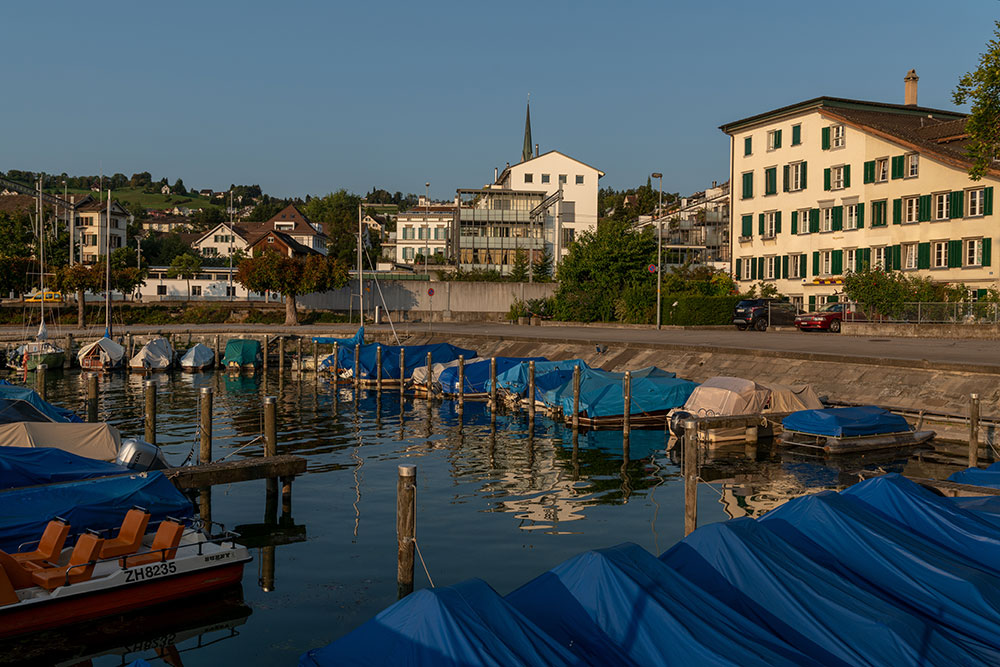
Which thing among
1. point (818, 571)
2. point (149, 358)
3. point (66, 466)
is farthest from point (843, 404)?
point (149, 358)

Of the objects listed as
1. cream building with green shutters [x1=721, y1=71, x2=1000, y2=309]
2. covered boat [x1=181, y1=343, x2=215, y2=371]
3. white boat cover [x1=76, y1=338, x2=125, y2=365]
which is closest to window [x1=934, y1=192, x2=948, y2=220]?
cream building with green shutters [x1=721, y1=71, x2=1000, y2=309]

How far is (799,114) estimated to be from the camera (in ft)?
222

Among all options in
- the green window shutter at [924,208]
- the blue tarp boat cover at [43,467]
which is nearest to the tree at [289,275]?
the green window shutter at [924,208]

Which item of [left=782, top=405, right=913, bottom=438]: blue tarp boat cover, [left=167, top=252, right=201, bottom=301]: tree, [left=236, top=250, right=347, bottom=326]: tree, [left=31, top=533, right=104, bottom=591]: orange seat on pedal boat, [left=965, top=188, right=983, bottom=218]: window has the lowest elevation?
[left=31, top=533, right=104, bottom=591]: orange seat on pedal boat

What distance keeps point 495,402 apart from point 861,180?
131 ft

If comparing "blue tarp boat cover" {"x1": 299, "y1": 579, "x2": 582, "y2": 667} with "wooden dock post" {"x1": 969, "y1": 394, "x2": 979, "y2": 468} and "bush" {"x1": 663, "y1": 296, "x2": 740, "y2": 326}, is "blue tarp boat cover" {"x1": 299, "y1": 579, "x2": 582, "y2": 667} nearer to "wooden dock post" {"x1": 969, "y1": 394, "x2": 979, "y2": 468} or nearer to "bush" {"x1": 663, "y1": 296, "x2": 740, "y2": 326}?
"wooden dock post" {"x1": 969, "y1": 394, "x2": 979, "y2": 468}

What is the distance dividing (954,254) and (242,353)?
50773 mm

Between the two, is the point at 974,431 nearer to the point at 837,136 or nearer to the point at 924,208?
the point at 924,208

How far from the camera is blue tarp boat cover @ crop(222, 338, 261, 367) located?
60.3m

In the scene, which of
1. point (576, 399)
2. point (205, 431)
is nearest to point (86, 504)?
point (205, 431)

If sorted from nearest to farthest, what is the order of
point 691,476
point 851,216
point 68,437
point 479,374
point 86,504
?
1. point 86,504
2. point 691,476
3. point 68,437
4. point 479,374
5. point 851,216

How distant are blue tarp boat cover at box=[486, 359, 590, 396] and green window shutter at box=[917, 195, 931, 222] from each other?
109 ft

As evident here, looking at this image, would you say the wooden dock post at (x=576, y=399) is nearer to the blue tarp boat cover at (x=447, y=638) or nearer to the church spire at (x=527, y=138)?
the blue tarp boat cover at (x=447, y=638)

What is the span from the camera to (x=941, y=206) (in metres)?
56.9
